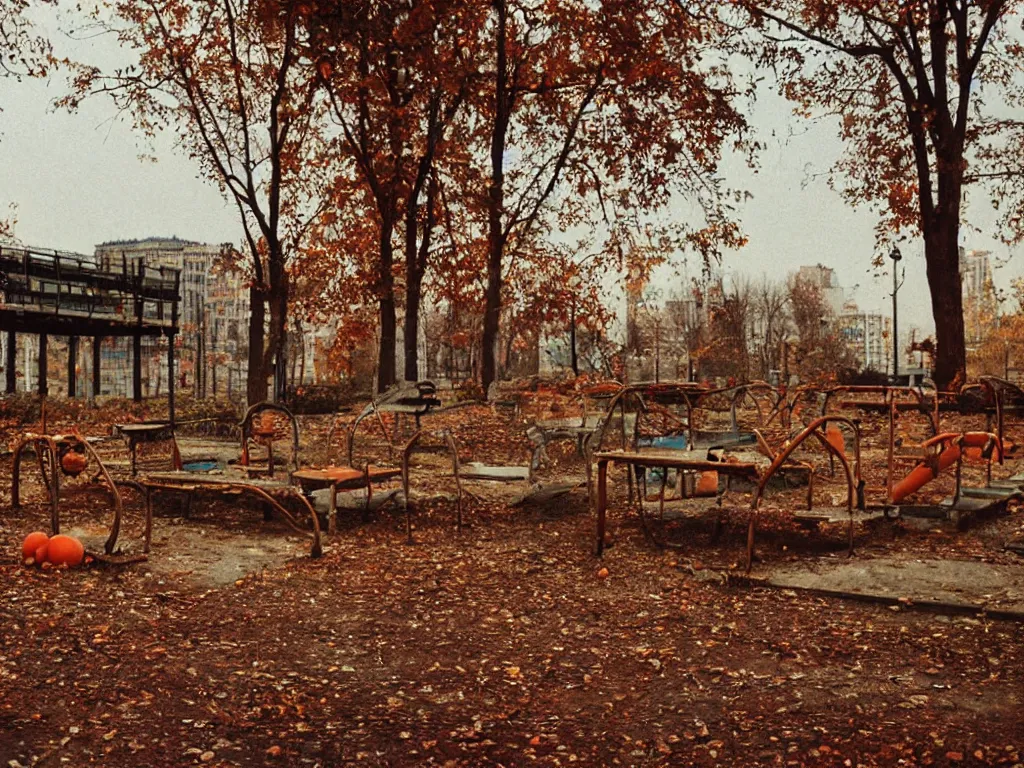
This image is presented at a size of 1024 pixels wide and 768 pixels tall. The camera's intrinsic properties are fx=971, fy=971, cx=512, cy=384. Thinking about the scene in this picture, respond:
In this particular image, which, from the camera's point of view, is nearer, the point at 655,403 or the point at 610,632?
the point at 610,632

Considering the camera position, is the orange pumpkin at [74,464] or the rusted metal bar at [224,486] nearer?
the rusted metal bar at [224,486]

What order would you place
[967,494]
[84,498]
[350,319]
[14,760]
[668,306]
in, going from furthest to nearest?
[668,306] → [350,319] → [84,498] → [967,494] → [14,760]

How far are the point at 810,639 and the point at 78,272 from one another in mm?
24488

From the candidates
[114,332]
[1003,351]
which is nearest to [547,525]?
[114,332]

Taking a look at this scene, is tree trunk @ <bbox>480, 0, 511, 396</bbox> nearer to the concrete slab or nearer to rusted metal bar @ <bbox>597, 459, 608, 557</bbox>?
rusted metal bar @ <bbox>597, 459, 608, 557</bbox>

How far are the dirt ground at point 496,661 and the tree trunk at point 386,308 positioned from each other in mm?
12024

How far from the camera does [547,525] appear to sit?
27.4ft

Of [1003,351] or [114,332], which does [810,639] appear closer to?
[114,332]

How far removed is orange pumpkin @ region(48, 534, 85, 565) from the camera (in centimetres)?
642

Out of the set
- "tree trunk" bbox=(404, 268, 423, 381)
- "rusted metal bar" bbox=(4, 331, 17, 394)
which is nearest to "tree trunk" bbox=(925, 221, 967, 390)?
"tree trunk" bbox=(404, 268, 423, 381)

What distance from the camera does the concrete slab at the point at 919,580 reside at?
215 inches

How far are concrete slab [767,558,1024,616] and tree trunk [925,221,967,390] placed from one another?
12.1 meters

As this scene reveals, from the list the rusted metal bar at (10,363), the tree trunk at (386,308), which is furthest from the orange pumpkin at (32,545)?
the rusted metal bar at (10,363)

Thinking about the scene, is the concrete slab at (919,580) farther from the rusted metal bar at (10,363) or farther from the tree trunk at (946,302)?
the rusted metal bar at (10,363)
